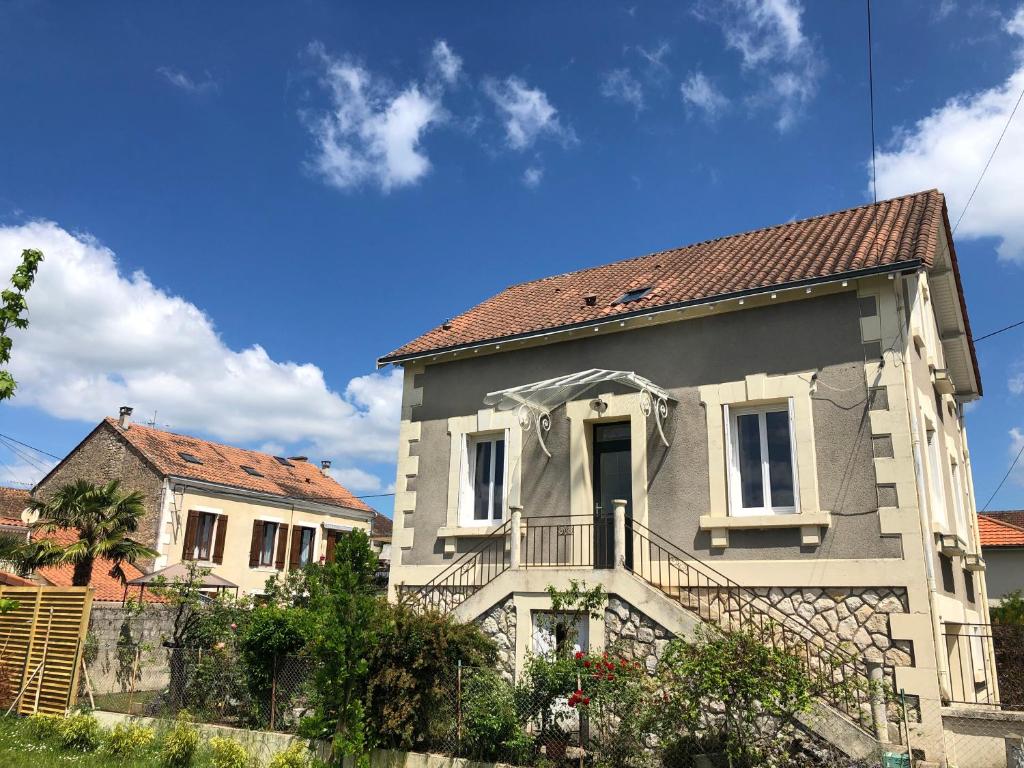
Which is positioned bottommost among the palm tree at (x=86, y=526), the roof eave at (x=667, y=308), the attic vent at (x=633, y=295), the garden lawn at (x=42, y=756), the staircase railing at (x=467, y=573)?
the garden lawn at (x=42, y=756)

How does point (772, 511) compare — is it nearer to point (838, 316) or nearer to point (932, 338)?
point (838, 316)

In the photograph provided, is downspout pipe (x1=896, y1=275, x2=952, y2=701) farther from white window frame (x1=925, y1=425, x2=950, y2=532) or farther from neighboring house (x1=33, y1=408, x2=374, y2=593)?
neighboring house (x1=33, y1=408, x2=374, y2=593)

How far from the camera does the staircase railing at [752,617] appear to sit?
848cm

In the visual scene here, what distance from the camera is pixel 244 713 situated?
11523 mm

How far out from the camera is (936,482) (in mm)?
11227

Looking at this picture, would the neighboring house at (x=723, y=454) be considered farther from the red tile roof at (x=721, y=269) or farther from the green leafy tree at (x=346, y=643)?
the green leafy tree at (x=346, y=643)

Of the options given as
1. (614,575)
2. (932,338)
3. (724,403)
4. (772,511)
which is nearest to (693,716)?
(614,575)

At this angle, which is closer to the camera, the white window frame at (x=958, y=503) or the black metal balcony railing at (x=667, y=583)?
the black metal balcony railing at (x=667, y=583)

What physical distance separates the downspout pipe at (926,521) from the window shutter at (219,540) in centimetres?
2394

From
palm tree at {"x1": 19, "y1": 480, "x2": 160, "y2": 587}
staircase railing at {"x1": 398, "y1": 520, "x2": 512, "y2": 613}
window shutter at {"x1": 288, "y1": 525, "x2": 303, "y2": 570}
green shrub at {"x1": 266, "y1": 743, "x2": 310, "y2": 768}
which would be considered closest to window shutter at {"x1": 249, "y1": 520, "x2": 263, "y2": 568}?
window shutter at {"x1": 288, "y1": 525, "x2": 303, "y2": 570}

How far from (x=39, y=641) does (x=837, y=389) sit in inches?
533

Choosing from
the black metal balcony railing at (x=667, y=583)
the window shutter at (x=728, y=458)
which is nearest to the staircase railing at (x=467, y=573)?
the black metal balcony railing at (x=667, y=583)

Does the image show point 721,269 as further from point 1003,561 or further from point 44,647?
point 1003,561

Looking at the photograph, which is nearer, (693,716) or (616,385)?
(693,716)
